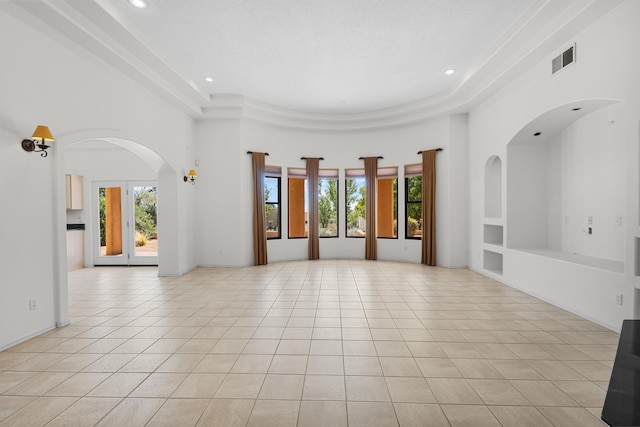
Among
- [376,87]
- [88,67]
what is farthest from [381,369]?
[376,87]

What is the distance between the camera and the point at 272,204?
8.60 metres

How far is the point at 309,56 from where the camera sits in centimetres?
523

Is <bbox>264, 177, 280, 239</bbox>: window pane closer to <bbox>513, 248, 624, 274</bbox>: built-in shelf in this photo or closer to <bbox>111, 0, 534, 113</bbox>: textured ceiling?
<bbox>111, 0, 534, 113</bbox>: textured ceiling

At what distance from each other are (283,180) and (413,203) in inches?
136

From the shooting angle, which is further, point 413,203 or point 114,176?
point 413,203

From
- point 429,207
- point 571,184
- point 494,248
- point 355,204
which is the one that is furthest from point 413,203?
point 571,184

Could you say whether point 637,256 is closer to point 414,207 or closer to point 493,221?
point 493,221

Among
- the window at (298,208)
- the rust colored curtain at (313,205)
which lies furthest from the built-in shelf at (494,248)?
the window at (298,208)

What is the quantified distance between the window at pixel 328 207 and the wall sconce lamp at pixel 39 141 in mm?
6267

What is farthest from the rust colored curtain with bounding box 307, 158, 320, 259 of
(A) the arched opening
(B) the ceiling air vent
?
(B) the ceiling air vent

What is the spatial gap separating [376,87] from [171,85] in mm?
3915

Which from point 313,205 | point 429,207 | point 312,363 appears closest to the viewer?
point 312,363

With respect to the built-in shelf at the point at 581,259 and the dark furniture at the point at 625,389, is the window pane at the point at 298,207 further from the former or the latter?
the dark furniture at the point at 625,389

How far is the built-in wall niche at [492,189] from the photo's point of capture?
645cm
